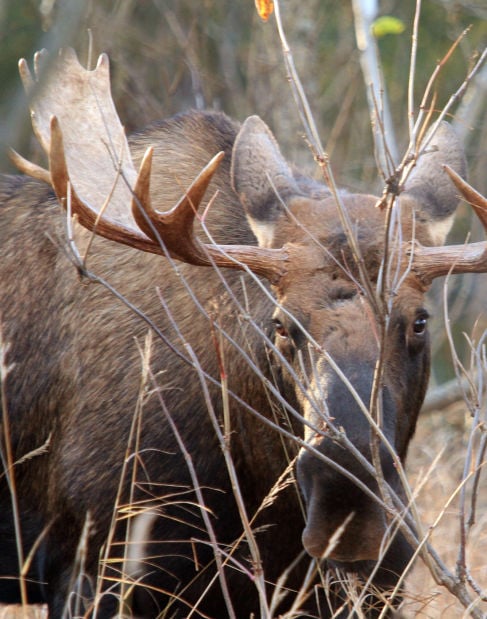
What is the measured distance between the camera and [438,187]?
4.75 metres

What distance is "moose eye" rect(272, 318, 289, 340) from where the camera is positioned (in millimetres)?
4152

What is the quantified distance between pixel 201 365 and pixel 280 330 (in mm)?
502

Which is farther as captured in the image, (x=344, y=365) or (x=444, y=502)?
(x=444, y=502)

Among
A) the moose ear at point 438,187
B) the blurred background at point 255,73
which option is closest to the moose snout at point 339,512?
the moose ear at point 438,187

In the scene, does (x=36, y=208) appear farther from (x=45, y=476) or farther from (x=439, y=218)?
(x=439, y=218)

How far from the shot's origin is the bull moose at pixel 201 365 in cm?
376

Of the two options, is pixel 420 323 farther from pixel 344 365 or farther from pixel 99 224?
pixel 99 224

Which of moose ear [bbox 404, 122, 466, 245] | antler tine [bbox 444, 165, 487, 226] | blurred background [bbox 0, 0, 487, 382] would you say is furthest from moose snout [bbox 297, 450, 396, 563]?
blurred background [bbox 0, 0, 487, 382]

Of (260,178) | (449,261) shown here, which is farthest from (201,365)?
(449,261)

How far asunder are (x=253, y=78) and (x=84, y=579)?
17.9 feet

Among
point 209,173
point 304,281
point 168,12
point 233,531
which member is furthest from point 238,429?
point 168,12

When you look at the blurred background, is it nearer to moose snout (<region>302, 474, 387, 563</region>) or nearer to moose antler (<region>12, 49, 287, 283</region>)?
moose antler (<region>12, 49, 287, 283</region>)

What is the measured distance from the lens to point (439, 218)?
4.64 m

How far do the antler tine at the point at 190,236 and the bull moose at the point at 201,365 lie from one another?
10mm
